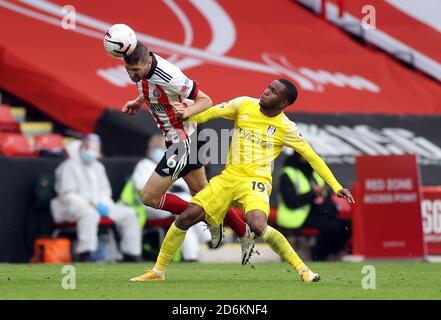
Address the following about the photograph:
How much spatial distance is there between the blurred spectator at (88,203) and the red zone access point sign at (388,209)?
2984 mm

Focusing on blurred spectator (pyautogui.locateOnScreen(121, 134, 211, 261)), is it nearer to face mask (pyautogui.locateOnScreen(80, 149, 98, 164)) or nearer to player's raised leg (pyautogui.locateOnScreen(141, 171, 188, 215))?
face mask (pyautogui.locateOnScreen(80, 149, 98, 164))

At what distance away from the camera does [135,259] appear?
1800 cm

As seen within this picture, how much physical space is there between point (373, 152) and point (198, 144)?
29.7 feet

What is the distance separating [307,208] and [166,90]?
6.59 meters

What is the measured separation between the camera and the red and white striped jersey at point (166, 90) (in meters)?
12.2

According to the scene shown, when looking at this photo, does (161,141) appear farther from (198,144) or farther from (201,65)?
(198,144)

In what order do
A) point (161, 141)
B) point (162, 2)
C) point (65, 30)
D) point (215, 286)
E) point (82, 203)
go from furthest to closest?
point (162, 2) → point (65, 30) → point (161, 141) → point (82, 203) → point (215, 286)

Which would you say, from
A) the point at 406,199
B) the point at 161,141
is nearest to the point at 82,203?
the point at 161,141

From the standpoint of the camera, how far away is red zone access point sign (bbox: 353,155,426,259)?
1788 centimetres

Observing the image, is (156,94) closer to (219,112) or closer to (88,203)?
(219,112)

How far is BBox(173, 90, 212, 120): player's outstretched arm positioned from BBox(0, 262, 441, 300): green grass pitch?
4.74ft

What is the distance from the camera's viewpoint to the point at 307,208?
18.5 meters

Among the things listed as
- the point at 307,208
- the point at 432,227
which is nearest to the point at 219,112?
A: the point at 307,208

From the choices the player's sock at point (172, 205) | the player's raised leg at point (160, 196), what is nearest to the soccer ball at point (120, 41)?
the player's raised leg at point (160, 196)
